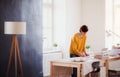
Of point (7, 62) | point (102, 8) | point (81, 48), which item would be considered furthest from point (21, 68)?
point (102, 8)

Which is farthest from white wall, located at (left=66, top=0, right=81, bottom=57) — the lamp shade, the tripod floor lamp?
the lamp shade

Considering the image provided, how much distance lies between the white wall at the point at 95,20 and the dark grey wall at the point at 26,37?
175 cm

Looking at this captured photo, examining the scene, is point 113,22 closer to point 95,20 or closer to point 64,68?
point 95,20

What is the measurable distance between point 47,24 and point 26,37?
1.43 metres

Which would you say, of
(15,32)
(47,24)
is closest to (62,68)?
(15,32)

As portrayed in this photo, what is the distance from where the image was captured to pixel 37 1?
20.3 feet

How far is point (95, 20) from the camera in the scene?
7.35m

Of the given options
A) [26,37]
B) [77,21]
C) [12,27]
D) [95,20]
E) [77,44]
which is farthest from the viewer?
[77,21]

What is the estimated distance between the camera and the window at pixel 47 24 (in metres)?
7.14

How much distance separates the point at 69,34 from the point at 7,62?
2.23 meters

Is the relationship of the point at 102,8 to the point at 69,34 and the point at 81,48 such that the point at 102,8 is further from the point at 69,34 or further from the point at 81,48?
the point at 81,48

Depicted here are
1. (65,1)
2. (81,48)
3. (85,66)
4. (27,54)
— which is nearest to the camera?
(85,66)

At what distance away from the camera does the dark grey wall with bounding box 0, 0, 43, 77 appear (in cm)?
543

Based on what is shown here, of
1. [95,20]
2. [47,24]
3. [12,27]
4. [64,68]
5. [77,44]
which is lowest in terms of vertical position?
[64,68]
